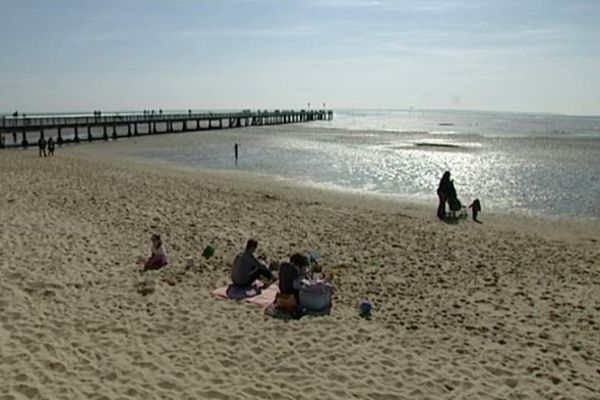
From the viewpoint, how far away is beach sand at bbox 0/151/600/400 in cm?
533

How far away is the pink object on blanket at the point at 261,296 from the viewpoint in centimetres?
759

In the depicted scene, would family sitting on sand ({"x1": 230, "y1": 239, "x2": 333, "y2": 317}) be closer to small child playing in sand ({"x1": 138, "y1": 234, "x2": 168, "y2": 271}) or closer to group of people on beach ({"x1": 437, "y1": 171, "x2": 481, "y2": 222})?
small child playing in sand ({"x1": 138, "y1": 234, "x2": 168, "y2": 271})

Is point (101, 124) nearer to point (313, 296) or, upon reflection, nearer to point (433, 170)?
point (433, 170)

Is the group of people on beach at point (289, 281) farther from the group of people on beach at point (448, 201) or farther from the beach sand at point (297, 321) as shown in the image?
the group of people on beach at point (448, 201)

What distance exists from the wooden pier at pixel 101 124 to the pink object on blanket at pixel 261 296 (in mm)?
34648

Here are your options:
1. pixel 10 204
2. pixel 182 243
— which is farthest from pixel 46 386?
pixel 10 204

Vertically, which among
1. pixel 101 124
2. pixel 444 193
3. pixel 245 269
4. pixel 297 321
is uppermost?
pixel 101 124

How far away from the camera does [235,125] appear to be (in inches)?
3162

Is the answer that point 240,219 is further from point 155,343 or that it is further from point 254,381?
point 254,381

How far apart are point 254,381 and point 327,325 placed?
173 cm

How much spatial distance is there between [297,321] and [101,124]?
46.5m

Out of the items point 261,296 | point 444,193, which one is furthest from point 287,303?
point 444,193

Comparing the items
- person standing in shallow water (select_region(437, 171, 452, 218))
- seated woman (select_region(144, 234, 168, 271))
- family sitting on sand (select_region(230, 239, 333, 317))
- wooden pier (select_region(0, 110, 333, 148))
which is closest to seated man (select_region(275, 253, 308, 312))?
family sitting on sand (select_region(230, 239, 333, 317))

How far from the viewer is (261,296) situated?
7836 mm
